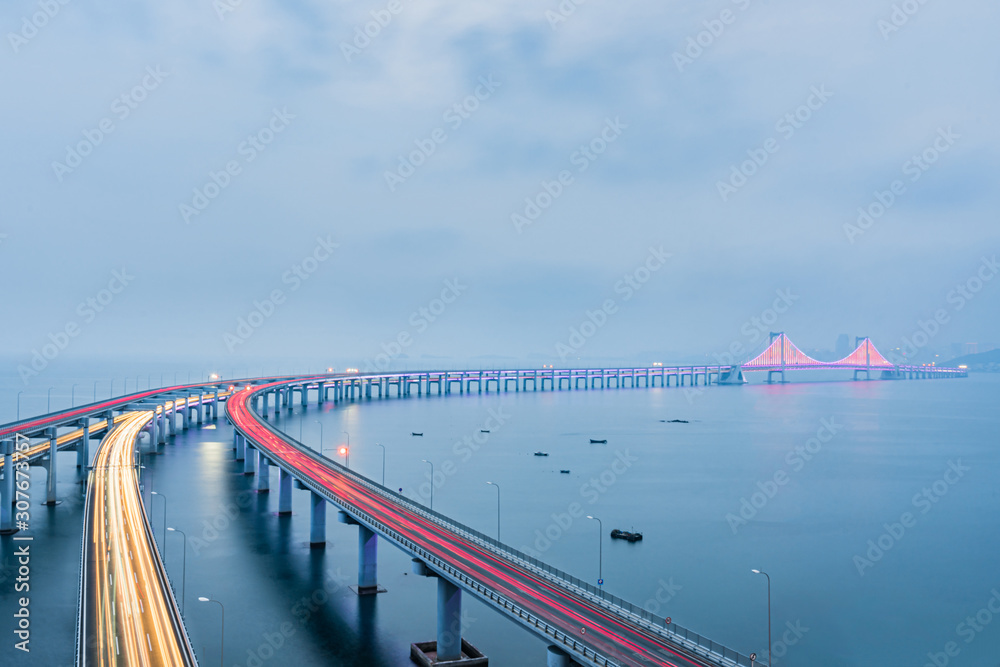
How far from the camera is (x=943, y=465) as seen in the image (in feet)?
372

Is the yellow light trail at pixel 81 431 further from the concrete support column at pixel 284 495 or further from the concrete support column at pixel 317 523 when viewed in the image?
the concrete support column at pixel 317 523

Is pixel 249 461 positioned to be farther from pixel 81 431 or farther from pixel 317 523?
pixel 317 523

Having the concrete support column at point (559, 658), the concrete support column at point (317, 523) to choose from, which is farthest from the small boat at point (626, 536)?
the concrete support column at point (559, 658)

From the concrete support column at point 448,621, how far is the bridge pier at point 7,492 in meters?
41.4

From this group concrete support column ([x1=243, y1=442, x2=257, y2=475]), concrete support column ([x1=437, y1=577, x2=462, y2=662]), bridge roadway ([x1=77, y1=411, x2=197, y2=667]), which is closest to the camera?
bridge roadway ([x1=77, y1=411, x2=197, y2=667])

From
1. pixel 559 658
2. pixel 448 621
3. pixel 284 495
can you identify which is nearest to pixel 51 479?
pixel 284 495

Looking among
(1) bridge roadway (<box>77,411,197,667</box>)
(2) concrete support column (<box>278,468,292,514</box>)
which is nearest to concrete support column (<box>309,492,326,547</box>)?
(2) concrete support column (<box>278,468,292,514</box>)

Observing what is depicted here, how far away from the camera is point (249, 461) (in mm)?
93750

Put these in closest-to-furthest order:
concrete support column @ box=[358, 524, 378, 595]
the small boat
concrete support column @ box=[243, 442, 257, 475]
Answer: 1. concrete support column @ box=[358, 524, 378, 595]
2. the small boat
3. concrete support column @ box=[243, 442, 257, 475]

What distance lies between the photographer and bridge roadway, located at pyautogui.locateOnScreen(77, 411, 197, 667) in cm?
2875

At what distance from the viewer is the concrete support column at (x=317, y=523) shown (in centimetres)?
6118

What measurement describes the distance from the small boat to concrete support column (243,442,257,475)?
4762 cm

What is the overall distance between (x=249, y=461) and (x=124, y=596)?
61184 millimetres

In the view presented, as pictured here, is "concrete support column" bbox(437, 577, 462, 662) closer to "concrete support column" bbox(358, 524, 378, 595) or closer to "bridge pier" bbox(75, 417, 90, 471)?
"concrete support column" bbox(358, 524, 378, 595)
